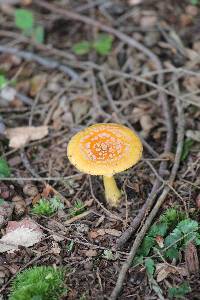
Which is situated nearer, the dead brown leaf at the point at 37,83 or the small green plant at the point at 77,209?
the small green plant at the point at 77,209

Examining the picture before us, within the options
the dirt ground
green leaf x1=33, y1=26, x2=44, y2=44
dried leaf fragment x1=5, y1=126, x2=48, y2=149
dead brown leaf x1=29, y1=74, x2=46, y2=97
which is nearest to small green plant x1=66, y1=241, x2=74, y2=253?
the dirt ground

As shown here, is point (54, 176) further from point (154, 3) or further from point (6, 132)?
point (154, 3)

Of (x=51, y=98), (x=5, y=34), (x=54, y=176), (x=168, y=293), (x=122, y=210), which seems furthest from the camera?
(x=5, y=34)

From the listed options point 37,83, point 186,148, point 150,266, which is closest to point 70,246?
point 150,266

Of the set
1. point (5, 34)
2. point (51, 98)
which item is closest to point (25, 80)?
point (51, 98)

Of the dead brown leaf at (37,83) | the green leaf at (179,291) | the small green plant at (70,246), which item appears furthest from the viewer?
the dead brown leaf at (37,83)

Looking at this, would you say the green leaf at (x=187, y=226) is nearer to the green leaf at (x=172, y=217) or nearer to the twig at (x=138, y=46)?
the green leaf at (x=172, y=217)

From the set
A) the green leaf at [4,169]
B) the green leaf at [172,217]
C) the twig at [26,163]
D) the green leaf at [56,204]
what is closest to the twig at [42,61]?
the twig at [26,163]
